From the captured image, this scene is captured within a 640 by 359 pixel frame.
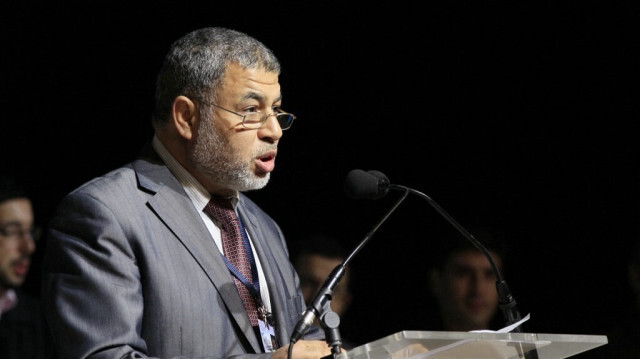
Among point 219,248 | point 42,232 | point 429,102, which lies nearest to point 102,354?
point 219,248

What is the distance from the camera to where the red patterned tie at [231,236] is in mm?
2508

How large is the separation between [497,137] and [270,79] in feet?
7.36

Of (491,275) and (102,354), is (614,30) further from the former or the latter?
(102,354)

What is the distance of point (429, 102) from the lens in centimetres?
468

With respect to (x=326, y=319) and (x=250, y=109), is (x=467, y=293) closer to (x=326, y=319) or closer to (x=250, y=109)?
(x=250, y=109)

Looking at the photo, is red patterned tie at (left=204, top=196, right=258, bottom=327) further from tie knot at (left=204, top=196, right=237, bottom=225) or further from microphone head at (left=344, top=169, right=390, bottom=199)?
microphone head at (left=344, top=169, right=390, bottom=199)

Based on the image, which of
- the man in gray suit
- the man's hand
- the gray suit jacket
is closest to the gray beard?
the man in gray suit

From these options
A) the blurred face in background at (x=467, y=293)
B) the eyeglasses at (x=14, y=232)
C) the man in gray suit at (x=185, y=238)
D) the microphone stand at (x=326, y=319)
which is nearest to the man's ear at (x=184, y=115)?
the man in gray suit at (x=185, y=238)

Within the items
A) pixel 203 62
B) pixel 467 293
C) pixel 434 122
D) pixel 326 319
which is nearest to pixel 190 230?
pixel 203 62

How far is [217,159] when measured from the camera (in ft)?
8.34

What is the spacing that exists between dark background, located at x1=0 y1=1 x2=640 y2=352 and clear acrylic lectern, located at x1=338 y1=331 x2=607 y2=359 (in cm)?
247

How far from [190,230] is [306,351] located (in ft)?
1.88

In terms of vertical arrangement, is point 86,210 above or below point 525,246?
above

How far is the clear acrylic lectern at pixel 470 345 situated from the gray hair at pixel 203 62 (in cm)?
107
